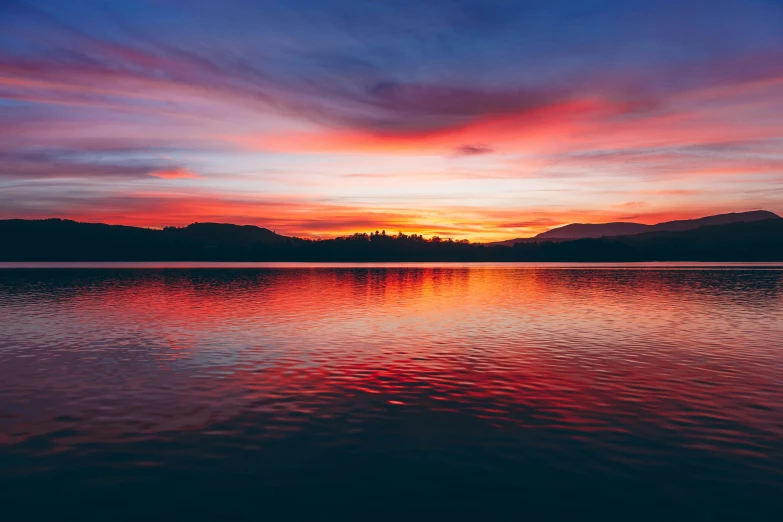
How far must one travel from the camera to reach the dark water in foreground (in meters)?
16.6

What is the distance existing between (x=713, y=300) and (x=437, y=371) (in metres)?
71.0

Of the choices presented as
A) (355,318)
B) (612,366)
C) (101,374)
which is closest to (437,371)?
(612,366)

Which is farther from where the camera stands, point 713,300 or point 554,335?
point 713,300

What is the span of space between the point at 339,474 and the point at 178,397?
13307mm

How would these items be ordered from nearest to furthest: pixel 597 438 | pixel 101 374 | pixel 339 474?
pixel 339 474, pixel 597 438, pixel 101 374

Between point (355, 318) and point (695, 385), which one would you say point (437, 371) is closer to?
point (695, 385)

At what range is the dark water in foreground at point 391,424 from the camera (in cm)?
1658

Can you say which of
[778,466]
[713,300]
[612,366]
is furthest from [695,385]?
[713,300]

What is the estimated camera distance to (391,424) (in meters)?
23.6

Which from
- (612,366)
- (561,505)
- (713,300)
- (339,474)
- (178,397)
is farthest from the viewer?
(713,300)

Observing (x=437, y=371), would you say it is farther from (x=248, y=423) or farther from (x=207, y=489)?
(x=207, y=489)

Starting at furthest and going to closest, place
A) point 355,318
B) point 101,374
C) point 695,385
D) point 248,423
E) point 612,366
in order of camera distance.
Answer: point 355,318
point 612,366
point 101,374
point 695,385
point 248,423

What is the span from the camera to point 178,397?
27688 mm

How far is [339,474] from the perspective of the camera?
18.3 meters
